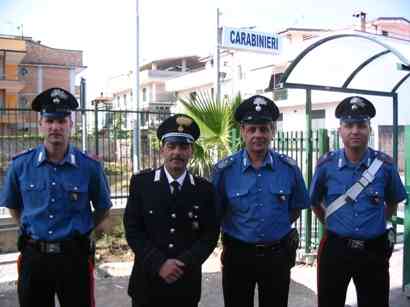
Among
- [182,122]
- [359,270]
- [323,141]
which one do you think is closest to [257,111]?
[182,122]

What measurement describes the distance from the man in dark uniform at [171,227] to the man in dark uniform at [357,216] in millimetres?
914

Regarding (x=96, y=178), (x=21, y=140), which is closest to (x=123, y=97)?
(x=21, y=140)

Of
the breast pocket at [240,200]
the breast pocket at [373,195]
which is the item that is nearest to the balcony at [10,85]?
the breast pocket at [240,200]

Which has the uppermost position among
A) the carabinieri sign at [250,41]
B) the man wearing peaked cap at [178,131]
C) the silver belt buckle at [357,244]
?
the carabinieri sign at [250,41]

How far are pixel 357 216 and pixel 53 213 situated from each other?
2010 mm

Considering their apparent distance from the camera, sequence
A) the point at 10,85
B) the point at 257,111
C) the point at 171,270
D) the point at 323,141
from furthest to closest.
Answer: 1. the point at 10,85
2. the point at 323,141
3. the point at 257,111
4. the point at 171,270

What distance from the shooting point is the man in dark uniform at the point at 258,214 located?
3.15m

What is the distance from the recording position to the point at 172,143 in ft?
9.69

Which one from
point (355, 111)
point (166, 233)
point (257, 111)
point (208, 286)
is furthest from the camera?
point (208, 286)

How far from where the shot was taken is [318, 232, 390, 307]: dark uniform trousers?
3.25 m

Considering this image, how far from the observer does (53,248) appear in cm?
305

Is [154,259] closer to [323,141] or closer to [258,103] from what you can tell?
[258,103]

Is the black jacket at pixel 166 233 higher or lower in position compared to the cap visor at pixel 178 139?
lower

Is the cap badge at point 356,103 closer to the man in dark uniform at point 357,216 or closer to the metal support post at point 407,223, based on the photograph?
the man in dark uniform at point 357,216
